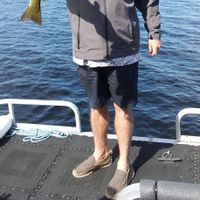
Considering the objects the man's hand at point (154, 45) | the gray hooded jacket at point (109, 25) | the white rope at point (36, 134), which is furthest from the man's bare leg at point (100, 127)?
the white rope at point (36, 134)

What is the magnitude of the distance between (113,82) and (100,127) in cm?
70

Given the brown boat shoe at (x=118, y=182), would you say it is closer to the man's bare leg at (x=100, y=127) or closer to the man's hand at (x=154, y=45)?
the man's bare leg at (x=100, y=127)

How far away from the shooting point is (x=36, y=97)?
12.3m

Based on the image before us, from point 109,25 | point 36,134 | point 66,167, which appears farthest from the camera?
point 36,134

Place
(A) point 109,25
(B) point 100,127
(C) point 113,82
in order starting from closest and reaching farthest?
(A) point 109,25
(C) point 113,82
(B) point 100,127

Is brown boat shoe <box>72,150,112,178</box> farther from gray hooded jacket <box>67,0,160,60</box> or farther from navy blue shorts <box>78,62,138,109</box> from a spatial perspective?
gray hooded jacket <box>67,0,160,60</box>

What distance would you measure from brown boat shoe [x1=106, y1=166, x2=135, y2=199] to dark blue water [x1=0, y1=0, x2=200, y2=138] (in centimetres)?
515

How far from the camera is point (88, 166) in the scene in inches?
196

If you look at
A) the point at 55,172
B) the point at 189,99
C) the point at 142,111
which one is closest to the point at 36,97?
the point at 142,111

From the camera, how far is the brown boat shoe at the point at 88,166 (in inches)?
195

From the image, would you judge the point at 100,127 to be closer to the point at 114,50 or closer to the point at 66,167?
the point at 66,167

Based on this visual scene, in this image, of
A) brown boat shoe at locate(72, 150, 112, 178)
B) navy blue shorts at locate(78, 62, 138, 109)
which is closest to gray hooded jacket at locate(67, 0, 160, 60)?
navy blue shorts at locate(78, 62, 138, 109)

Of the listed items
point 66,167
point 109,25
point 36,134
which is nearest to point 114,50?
point 109,25

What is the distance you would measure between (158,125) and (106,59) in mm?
6542
